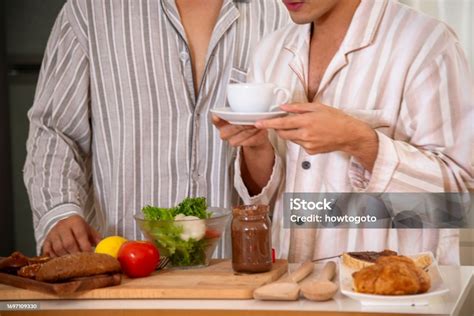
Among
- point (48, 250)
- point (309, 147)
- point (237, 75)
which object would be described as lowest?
point (48, 250)

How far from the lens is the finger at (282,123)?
5.72 ft

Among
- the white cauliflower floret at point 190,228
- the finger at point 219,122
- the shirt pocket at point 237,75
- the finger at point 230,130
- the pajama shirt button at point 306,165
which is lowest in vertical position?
the white cauliflower floret at point 190,228

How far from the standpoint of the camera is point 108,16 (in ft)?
7.06

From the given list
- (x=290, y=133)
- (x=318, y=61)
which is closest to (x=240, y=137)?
(x=290, y=133)

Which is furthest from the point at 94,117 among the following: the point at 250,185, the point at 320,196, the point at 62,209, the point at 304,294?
the point at 304,294

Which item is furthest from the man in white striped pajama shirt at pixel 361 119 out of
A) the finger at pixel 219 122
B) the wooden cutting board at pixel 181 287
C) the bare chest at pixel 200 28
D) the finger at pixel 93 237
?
the finger at pixel 93 237

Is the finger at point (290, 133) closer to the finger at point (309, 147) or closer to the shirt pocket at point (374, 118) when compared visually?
the finger at point (309, 147)

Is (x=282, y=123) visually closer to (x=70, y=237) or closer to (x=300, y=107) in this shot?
(x=300, y=107)

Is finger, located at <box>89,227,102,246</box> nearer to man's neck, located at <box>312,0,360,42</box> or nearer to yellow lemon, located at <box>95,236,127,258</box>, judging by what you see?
yellow lemon, located at <box>95,236,127,258</box>

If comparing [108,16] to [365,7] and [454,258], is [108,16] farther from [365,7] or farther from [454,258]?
[454,258]

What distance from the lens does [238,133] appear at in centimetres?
189

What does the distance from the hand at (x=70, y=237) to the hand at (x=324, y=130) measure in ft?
1.75

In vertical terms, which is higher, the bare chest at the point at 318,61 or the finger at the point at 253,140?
the bare chest at the point at 318,61

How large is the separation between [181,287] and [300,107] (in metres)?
0.39
